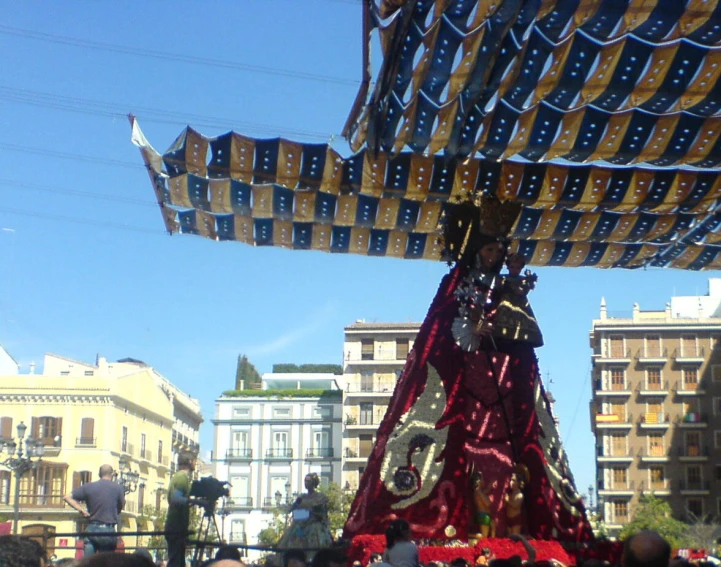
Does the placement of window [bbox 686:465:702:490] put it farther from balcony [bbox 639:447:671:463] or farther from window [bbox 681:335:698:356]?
window [bbox 681:335:698:356]

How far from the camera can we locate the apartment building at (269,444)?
68000 mm

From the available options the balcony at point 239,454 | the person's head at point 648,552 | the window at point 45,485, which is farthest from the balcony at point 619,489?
the person's head at point 648,552

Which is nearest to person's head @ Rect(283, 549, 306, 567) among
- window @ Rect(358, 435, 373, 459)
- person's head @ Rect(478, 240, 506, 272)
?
person's head @ Rect(478, 240, 506, 272)

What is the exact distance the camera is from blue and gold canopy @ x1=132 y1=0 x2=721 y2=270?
1164 centimetres

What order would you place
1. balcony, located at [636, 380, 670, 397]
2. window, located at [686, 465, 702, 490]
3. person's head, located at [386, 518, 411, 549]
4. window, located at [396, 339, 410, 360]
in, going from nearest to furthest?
person's head, located at [386, 518, 411, 549]
window, located at [686, 465, 702, 490]
balcony, located at [636, 380, 670, 397]
window, located at [396, 339, 410, 360]

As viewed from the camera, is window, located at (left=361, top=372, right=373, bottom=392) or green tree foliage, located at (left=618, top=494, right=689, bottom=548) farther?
window, located at (left=361, top=372, right=373, bottom=392)

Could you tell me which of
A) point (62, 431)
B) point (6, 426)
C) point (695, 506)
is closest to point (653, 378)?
point (695, 506)

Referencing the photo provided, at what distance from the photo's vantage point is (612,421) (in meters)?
65.0

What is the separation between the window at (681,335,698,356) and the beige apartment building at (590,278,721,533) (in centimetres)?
6

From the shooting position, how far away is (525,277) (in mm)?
14133

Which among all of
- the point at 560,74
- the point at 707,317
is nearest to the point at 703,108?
the point at 560,74

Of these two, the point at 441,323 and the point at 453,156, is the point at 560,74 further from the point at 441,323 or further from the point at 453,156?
the point at 441,323

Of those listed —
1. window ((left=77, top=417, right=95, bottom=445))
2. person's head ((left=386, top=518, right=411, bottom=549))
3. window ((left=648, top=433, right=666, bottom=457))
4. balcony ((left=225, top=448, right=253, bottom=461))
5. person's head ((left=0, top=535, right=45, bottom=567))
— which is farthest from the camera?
balcony ((left=225, top=448, right=253, bottom=461))

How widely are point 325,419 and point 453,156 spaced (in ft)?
186
